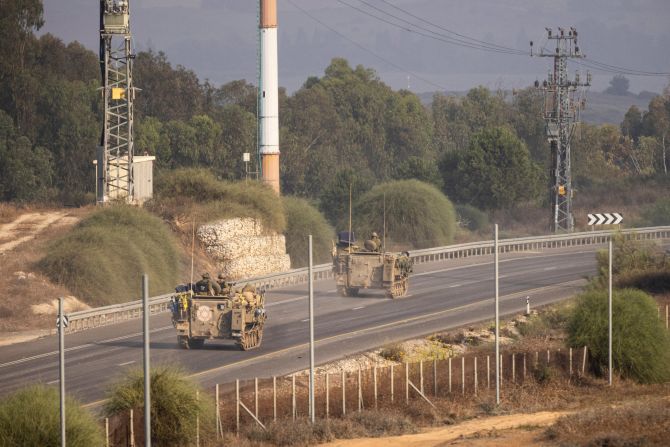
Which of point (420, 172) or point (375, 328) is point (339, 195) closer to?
point (420, 172)

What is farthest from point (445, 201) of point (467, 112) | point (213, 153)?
point (467, 112)

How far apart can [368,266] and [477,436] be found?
80.7 feet

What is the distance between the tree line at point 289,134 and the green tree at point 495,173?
0.10 meters

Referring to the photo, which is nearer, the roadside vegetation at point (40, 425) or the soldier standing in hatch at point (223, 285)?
the roadside vegetation at point (40, 425)

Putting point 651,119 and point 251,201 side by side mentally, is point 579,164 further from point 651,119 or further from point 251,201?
point 251,201

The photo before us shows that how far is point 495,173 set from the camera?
98625 mm

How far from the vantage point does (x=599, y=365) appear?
125 ft

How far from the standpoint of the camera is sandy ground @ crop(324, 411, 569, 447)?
2792 centimetres

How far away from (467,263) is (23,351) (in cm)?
3183

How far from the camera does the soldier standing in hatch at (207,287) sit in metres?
40.7

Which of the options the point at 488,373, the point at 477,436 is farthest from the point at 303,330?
the point at 477,436

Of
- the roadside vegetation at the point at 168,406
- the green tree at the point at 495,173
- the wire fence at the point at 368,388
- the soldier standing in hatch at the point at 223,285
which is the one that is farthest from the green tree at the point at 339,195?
the roadside vegetation at the point at 168,406

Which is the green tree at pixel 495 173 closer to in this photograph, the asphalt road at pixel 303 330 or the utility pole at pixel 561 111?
the utility pole at pixel 561 111

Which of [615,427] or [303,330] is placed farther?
[303,330]
